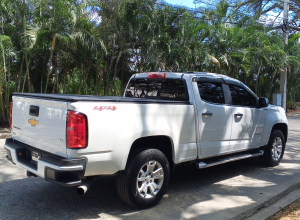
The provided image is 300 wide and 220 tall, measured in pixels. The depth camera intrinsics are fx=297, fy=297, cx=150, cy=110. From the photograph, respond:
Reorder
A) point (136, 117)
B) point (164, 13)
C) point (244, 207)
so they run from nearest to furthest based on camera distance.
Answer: point (136, 117), point (244, 207), point (164, 13)

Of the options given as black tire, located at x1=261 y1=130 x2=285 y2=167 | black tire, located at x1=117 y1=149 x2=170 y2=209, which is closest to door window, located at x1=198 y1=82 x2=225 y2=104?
black tire, located at x1=117 y1=149 x2=170 y2=209

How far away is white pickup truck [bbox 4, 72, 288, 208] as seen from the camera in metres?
3.45

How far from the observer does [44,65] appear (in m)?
11.9

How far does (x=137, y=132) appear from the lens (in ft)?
12.7

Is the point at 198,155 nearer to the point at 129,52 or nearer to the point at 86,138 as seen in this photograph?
the point at 86,138

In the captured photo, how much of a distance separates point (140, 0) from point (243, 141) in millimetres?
8422

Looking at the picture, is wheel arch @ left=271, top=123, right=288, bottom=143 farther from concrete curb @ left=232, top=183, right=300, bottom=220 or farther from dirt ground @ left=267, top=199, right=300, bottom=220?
dirt ground @ left=267, top=199, right=300, bottom=220

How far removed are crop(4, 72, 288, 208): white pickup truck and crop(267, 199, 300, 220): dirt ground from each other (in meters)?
1.26

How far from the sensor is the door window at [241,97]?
5.72 m

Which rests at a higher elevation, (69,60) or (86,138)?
(69,60)

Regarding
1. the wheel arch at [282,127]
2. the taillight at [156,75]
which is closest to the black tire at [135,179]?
the taillight at [156,75]

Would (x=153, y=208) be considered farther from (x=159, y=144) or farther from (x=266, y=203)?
(x=266, y=203)

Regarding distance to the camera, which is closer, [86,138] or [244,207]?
[86,138]

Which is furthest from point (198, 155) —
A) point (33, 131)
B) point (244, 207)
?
point (33, 131)
